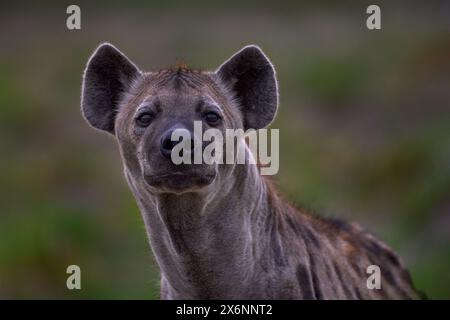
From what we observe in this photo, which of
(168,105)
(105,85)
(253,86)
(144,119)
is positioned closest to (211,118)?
(168,105)

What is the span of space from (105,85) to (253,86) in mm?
833

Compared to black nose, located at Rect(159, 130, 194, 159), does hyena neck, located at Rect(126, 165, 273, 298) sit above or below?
below

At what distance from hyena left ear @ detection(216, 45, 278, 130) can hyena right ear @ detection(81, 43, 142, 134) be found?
0.55m

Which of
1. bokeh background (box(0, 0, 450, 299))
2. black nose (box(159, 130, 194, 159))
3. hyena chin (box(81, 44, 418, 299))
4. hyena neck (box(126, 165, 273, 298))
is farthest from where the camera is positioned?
bokeh background (box(0, 0, 450, 299))

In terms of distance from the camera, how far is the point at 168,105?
688 cm

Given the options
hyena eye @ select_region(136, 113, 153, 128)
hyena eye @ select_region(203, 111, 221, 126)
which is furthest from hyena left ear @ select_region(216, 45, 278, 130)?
hyena eye @ select_region(136, 113, 153, 128)

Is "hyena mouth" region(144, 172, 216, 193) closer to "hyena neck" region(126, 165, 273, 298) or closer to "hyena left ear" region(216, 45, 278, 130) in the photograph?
"hyena neck" region(126, 165, 273, 298)

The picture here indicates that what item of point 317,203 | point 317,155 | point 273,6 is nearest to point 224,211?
point 317,203

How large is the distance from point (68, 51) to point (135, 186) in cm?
1095

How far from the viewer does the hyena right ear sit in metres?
7.48

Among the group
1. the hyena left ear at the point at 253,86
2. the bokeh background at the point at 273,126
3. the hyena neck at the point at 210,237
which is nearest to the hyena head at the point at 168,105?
the hyena left ear at the point at 253,86

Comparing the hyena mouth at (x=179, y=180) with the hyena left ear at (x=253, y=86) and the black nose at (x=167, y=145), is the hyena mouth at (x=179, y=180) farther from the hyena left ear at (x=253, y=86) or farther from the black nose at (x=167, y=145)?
the hyena left ear at (x=253, y=86)

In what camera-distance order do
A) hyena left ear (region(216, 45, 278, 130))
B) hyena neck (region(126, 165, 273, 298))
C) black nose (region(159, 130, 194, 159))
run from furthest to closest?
hyena left ear (region(216, 45, 278, 130)) < hyena neck (region(126, 165, 273, 298)) < black nose (region(159, 130, 194, 159))
